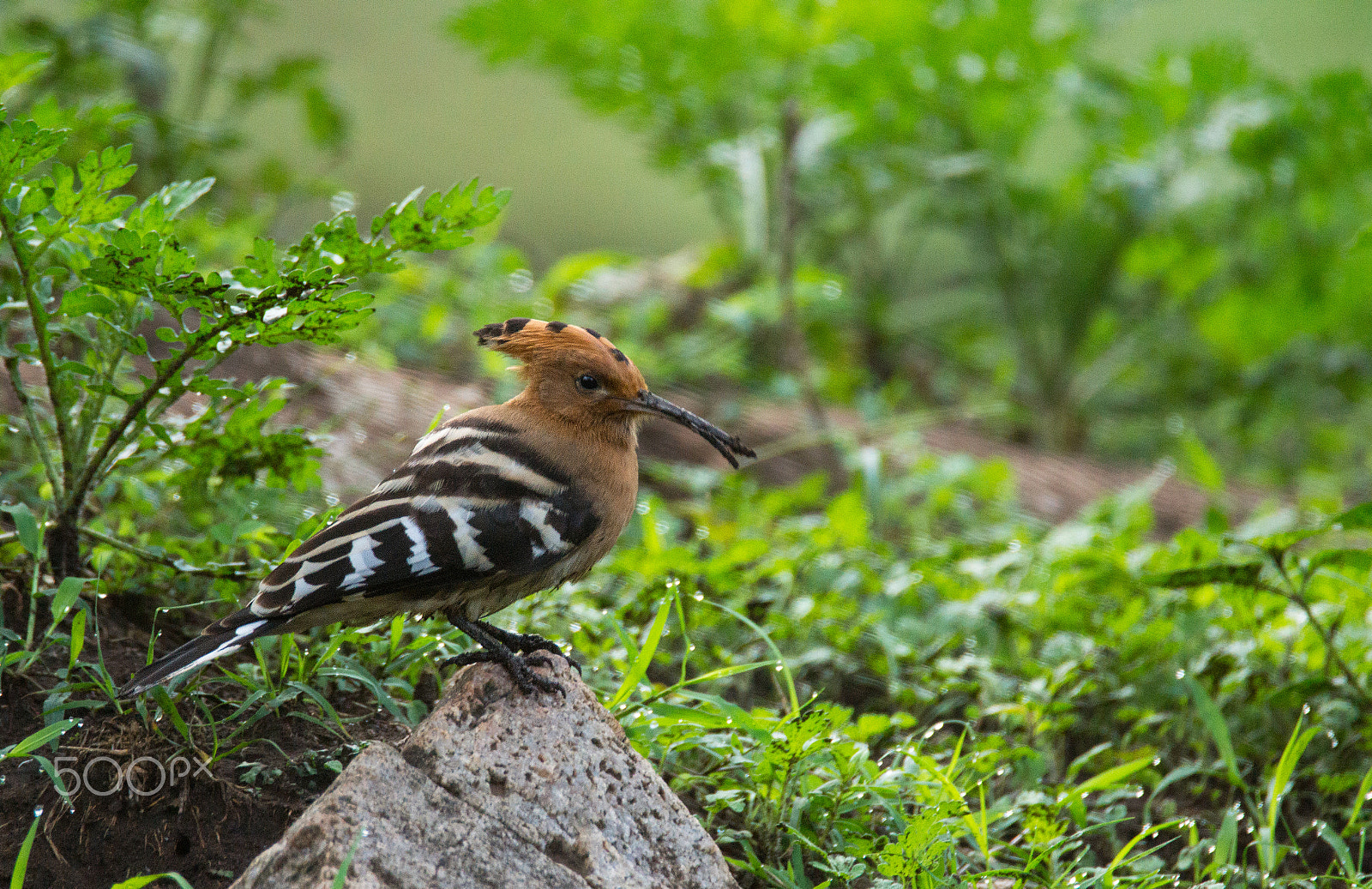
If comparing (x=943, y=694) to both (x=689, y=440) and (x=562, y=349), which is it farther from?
(x=689, y=440)

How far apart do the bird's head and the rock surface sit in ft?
→ 1.51

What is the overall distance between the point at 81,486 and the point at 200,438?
198mm

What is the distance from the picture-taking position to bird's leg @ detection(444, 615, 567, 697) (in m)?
1.46

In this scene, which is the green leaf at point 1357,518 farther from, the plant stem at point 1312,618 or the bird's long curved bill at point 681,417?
the bird's long curved bill at point 681,417

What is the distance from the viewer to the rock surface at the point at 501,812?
116 cm

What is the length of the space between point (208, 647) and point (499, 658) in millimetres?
364

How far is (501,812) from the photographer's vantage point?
1.29 metres

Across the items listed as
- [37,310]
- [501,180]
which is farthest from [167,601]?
[501,180]

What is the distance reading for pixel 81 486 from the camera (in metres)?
1.66

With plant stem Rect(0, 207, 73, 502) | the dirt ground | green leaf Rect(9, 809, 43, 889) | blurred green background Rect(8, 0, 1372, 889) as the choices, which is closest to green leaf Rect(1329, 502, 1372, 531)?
blurred green background Rect(8, 0, 1372, 889)

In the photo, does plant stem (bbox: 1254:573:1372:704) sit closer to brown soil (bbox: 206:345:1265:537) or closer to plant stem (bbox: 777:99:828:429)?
brown soil (bbox: 206:345:1265:537)

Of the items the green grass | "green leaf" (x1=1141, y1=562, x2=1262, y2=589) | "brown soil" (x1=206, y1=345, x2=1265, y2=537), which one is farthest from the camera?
"brown soil" (x1=206, y1=345, x2=1265, y2=537)

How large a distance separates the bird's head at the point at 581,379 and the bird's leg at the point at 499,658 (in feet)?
1.22

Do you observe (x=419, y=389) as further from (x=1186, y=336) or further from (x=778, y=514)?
(x=1186, y=336)
